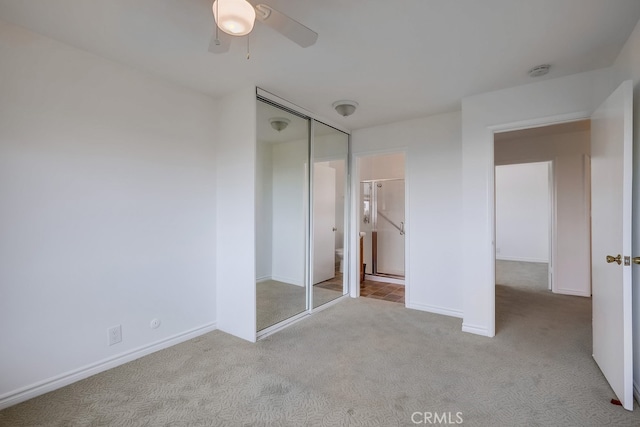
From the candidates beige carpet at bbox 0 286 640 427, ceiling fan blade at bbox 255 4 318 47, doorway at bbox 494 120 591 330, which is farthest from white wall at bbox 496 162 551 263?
ceiling fan blade at bbox 255 4 318 47

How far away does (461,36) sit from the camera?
2.04 metres

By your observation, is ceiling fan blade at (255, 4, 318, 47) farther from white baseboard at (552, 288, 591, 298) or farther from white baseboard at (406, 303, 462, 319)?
white baseboard at (552, 288, 591, 298)

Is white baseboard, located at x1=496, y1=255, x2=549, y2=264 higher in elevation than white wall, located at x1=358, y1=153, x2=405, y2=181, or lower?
lower

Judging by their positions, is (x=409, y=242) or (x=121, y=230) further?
(x=409, y=242)

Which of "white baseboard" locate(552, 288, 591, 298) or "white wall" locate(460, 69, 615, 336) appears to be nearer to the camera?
"white wall" locate(460, 69, 615, 336)

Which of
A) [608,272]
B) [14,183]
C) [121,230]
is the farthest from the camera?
[121,230]

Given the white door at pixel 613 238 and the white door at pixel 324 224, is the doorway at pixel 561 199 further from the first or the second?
the white door at pixel 324 224

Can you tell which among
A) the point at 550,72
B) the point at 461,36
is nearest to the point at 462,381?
the point at 461,36

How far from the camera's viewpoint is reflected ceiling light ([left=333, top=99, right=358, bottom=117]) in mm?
3240

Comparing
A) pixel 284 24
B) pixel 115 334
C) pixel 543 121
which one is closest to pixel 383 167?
pixel 543 121

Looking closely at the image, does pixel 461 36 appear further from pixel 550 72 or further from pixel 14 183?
pixel 14 183

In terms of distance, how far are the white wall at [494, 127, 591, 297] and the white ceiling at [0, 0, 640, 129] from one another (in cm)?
251

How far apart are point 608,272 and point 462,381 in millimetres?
1248

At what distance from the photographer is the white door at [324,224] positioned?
4.13 meters
